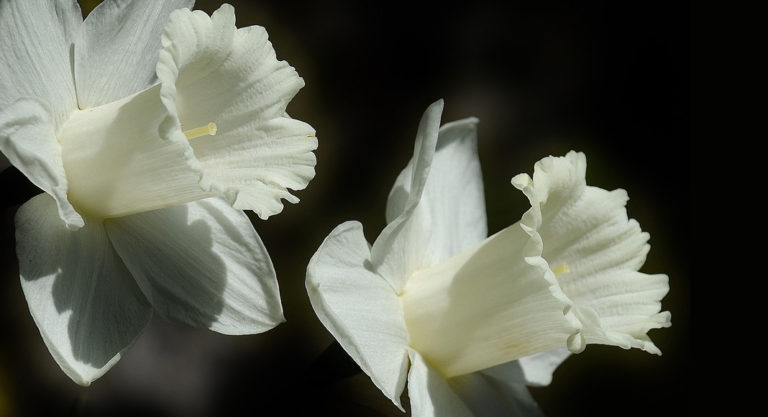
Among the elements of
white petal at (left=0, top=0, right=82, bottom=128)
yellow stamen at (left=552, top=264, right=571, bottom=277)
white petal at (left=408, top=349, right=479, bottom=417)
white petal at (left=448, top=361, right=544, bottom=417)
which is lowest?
white petal at (left=448, top=361, right=544, bottom=417)

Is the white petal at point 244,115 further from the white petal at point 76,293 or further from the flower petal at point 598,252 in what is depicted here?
the flower petal at point 598,252

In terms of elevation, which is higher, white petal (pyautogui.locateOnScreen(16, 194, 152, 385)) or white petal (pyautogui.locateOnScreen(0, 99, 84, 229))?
white petal (pyautogui.locateOnScreen(0, 99, 84, 229))

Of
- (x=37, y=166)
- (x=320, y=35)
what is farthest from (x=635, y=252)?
(x=320, y=35)

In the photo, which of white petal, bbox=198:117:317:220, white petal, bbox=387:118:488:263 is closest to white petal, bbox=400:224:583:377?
white petal, bbox=387:118:488:263

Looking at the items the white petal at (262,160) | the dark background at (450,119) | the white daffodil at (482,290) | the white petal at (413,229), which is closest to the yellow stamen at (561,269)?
the white daffodil at (482,290)

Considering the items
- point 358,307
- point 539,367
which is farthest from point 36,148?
point 539,367

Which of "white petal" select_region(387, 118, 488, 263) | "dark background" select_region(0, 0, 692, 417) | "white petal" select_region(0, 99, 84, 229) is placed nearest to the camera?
"white petal" select_region(0, 99, 84, 229)

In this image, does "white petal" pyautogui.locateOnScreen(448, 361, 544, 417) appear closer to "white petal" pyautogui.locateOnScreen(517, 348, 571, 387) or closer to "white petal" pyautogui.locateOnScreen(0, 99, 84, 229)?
"white petal" pyautogui.locateOnScreen(517, 348, 571, 387)
